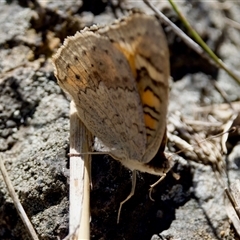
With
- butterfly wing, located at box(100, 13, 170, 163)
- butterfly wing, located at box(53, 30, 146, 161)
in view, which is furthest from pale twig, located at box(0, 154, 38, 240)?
butterfly wing, located at box(100, 13, 170, 163)

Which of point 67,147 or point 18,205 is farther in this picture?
point 67,147

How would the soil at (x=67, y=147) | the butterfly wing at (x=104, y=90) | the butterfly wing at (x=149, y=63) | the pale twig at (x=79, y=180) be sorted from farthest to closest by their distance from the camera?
the soil at (x=67, y=147), the butterfly wing at (x=104, y=90), the pale twig at (x=79, y=180), the butterfly wing at (x=149, y=63)

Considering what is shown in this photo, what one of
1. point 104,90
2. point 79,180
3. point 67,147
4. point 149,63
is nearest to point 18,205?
point 79,180

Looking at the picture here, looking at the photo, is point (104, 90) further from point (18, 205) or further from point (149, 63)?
point (18, 205)

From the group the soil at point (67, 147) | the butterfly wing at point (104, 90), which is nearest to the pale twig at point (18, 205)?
the soil at point (67, 147)

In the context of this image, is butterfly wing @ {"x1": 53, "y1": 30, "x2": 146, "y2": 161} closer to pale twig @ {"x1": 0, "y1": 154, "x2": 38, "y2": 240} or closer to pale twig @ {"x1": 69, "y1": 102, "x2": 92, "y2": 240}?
pale twig @ {"x1": 69, "y1": 102, "x2": 92, "y2": 240}

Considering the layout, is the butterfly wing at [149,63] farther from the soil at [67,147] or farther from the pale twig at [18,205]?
A: the pale twig at [18,205]
